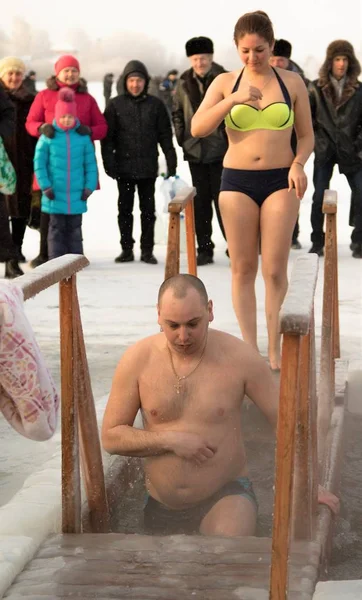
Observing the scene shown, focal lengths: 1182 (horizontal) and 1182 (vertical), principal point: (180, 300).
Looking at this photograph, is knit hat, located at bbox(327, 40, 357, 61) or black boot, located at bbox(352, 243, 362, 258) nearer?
knit hat, located at bbox(327, 40, 357, 61)

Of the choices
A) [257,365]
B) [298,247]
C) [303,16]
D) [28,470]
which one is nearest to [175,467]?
[257,365]

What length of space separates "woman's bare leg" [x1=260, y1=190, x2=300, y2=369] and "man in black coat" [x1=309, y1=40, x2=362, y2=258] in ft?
12.4

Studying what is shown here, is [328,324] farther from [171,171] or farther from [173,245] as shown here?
[171,171]

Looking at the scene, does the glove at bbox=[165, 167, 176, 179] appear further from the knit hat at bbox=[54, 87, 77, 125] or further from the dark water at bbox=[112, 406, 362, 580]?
the dark water at bbox=[112, 406, 362, 580]

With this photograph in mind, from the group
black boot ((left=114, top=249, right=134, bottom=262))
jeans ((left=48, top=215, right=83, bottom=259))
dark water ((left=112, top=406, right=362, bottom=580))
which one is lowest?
black boot ((left=114, top=249, right=134, bottom=262))

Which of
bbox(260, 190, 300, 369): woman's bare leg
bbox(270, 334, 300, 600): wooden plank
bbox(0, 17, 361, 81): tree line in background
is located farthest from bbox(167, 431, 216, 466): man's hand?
bbox(0, 17, 361, 81): tree line in background

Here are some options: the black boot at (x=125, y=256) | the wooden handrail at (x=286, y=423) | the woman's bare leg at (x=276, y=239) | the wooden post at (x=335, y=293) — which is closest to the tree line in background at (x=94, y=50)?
the black boot at (x=125, y=256)

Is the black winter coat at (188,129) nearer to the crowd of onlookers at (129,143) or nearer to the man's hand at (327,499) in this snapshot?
the crowd of onlookers at (129,143)

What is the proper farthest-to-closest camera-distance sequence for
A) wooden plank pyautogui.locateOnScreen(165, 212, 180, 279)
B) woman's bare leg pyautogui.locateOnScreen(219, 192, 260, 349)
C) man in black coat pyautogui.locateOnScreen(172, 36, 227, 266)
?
man in black coat pyautogui.locateOnScreen(172, 36, 227, 266) < woman's bare leg pyautogui.locateOnScreen(219, 192, 260, 349) < wooden plank pyautogui.locateOnScreen(165, 212, 180, 279)

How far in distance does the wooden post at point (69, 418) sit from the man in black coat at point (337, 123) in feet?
19.6

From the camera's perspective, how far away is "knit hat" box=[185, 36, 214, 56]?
8977 mm

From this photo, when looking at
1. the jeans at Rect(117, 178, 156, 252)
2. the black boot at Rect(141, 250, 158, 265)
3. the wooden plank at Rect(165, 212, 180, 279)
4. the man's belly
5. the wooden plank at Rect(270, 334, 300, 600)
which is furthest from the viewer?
the black boot at Rect(141, 250, 158, 265)

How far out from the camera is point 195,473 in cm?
421

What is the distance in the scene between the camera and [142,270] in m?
9.60
